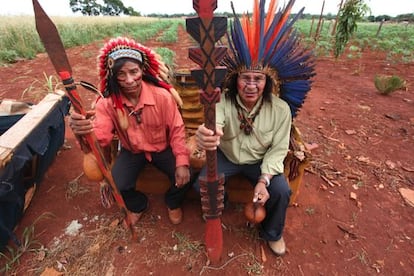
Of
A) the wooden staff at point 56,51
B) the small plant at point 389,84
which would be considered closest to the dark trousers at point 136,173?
the wooden staff at point 56,51

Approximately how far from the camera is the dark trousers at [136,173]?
6.31ft

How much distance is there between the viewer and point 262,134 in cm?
180

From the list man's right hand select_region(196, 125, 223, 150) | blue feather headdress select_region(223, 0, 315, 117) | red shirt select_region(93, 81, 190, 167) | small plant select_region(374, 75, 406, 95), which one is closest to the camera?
man's right hand select_region(196, 125, 223, 150)

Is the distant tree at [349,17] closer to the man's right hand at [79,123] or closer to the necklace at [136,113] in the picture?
the necklace at [136,113]

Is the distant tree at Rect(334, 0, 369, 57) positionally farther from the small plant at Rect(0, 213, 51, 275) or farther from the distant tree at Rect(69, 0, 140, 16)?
the distant tree at Rect(69, 0, 140, 16)

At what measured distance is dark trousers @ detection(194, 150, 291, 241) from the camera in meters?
1.69

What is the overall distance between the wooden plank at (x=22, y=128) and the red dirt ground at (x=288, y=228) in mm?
787

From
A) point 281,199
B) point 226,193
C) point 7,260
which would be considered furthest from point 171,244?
point 7,260

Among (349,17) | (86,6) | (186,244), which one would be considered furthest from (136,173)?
(86,6)

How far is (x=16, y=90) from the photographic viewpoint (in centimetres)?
487

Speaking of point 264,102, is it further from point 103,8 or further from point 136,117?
point 103,8

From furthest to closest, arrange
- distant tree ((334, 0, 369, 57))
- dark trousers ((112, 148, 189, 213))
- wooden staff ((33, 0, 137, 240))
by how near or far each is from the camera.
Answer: distant tree ((334, 0, 369, 57)) → dark trousers ((112, 148, 189, 213)) → wooden staff ((33, 0, 137, 240))

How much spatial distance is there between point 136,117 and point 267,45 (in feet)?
3.44

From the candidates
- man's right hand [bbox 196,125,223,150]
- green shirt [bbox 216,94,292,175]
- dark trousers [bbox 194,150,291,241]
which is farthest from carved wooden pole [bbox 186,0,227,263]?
green shirt [bbox 216,94,292,175]
